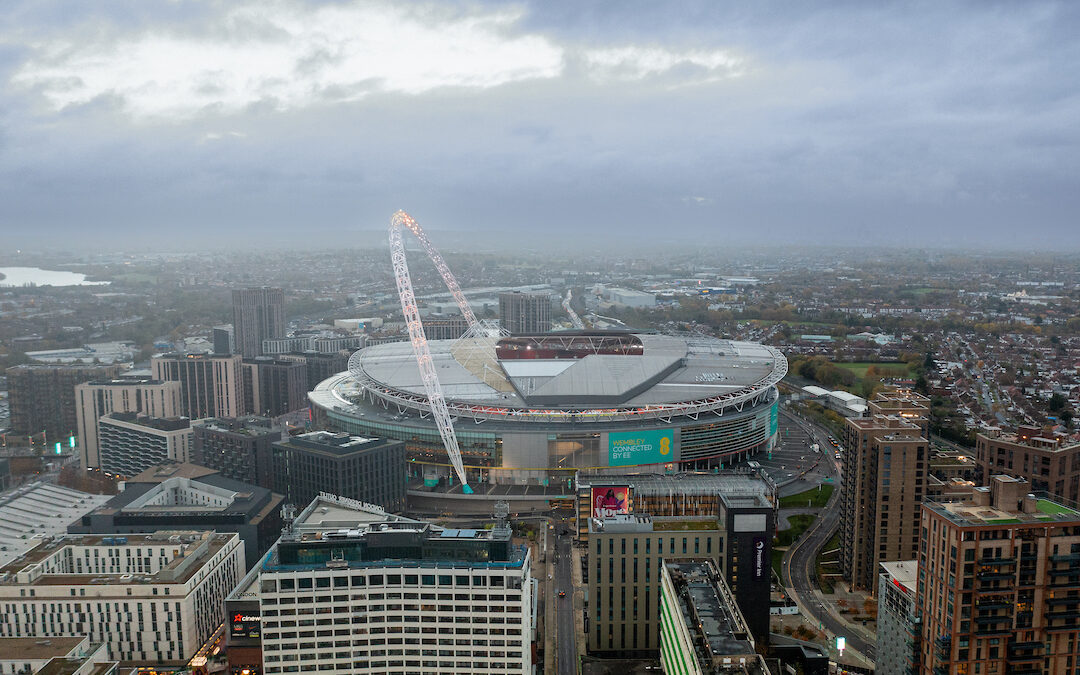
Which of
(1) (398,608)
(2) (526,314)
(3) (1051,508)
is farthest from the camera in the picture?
(2) (526,314)

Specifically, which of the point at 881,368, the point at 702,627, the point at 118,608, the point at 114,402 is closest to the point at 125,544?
the point at 118,608

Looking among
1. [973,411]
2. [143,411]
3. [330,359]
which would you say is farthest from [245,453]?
[973,411]

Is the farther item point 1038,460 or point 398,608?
point 1038,460

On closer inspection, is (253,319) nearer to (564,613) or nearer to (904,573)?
(564,613)

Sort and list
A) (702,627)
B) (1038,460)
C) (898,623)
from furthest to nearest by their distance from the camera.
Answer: (1038,460)
(898,623)
(702,627)

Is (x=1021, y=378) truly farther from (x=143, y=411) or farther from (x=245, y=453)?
(x=143, y=411)

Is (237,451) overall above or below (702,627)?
below

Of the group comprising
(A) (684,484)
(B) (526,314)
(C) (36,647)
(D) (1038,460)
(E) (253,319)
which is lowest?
(C) (36,647)
